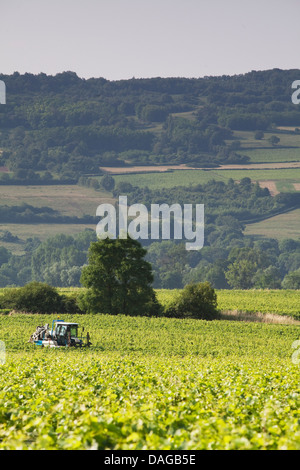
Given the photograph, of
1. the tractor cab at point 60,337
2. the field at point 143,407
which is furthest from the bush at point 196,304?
the field at point 143,407

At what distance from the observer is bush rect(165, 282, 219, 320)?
6781 centimetres

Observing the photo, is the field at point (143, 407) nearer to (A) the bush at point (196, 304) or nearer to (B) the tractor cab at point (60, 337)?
(B) the tractor cab at point (60, 337)

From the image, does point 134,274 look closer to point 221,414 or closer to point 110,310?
point 110,310

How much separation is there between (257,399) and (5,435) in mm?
6310

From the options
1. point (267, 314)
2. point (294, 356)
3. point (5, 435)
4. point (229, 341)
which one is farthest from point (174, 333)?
point (5, 435)

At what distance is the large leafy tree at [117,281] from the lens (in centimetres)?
6831

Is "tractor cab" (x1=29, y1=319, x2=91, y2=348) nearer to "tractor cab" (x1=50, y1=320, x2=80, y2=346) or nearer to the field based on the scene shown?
"tractor cab" (x1=50, y1=320, x2=80, y2=346)

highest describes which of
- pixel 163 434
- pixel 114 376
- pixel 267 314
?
pixel 163 434

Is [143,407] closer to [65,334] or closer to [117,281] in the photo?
[65,334]

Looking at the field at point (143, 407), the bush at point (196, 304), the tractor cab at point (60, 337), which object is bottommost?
the bush at point (196, 304)

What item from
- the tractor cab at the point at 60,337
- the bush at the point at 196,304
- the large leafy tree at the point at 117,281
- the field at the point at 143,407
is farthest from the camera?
the large leafy tree at the point at 117,281

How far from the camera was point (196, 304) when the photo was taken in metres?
68.3

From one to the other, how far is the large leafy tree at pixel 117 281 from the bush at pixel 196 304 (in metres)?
1.96

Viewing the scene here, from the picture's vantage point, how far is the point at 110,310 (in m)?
69.0
